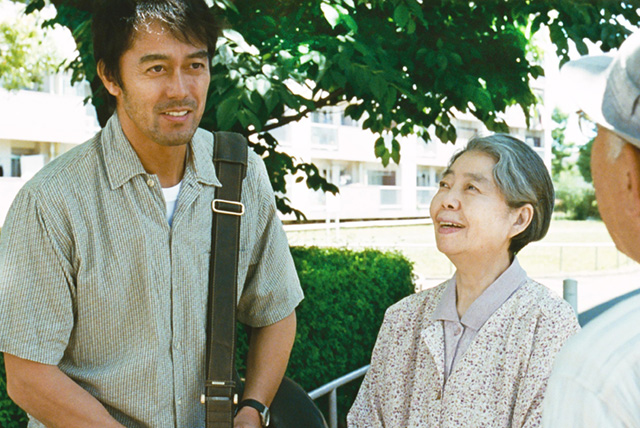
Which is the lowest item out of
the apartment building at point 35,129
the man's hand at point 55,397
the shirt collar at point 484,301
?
the man's hand at point 55,397

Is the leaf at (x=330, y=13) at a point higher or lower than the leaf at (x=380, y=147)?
higher

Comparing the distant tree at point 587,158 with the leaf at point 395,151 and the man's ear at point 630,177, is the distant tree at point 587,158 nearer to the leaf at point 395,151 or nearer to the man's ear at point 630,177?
the man's ear at point 630,177

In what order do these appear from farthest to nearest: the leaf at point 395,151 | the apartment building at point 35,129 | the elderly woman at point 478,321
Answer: the apartment building at point 35,129
the leaf at point 395,151
the elderly woman at point 478,321

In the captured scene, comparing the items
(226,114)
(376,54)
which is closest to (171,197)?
(226,114)

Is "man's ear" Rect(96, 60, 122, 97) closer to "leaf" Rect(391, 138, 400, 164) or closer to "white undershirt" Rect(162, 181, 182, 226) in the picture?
"white undershirt" Rect(162, 181, 182, 226)

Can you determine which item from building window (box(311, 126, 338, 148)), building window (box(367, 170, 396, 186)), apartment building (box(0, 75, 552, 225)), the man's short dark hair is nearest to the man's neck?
the man's short dark hair

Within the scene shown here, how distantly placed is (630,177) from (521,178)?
175cm

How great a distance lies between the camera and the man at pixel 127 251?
6.26 feet

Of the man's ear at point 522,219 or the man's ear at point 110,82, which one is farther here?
the man's ear at point 522,219

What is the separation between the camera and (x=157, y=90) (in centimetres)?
210

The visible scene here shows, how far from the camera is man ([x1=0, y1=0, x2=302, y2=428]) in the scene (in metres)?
1.91

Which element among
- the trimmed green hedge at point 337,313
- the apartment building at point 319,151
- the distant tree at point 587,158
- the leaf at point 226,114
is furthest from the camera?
the apartment building at point 319,151

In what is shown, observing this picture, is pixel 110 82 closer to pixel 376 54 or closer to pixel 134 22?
pixel 134 22

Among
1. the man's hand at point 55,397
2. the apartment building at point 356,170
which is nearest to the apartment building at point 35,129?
the apartment building at point 356,170
